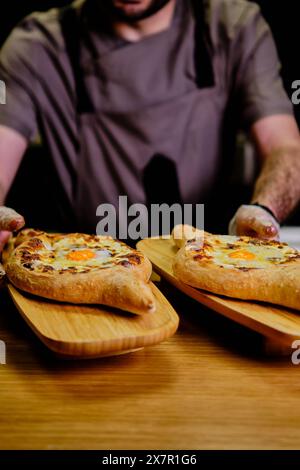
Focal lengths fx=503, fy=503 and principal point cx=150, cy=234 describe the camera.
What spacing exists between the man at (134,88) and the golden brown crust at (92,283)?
1608 millimetres

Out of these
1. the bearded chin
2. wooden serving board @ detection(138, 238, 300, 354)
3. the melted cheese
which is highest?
the bearded chin

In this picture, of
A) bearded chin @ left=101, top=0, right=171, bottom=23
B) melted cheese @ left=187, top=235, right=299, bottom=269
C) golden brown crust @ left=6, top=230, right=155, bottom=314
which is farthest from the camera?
bearded chin @ left=101, top=0, right=171, bottom=23

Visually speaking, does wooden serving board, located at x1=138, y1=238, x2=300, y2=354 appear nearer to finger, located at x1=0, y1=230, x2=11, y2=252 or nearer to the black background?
finger, located at x1=0, y1=230, x2=11, y2=252

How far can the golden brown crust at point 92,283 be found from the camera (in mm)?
1245

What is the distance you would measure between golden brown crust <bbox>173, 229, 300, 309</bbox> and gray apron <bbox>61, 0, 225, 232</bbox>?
1617 millimetres

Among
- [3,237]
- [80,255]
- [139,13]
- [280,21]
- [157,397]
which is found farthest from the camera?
[280,21]

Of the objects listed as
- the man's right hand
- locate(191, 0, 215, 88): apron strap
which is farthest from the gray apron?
the man's right hand

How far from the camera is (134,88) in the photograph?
2.96 metres

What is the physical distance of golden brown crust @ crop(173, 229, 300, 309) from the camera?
1340 millimetres

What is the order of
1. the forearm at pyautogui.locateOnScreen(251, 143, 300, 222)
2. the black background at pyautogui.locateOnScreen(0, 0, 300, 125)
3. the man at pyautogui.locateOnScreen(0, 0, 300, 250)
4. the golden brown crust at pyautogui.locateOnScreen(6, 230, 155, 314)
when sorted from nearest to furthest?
the golden brown crust at pyautogui.locateOnScreen(6, 230, 155, 314) < the forearm at pyautogui.locateOnScreen(251, 143, 300, 222) < the man at pyautogui.locateOnScreen(0, 0, 300, 250) < the black background at pyautogui.locateOnScreen(0, 0, 300, 125)

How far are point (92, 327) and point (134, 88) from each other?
81.6 inches

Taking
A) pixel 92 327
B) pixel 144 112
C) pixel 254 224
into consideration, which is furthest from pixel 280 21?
pixel 92 327

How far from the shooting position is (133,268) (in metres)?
1.44

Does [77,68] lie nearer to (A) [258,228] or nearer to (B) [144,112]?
(B) [144,112]
